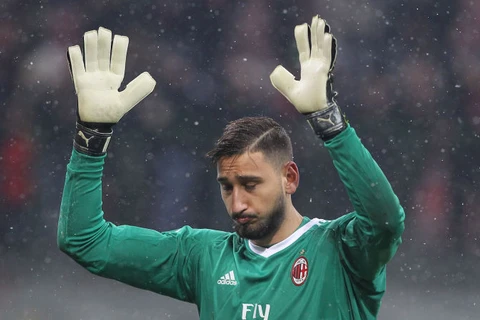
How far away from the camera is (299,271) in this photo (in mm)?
3168

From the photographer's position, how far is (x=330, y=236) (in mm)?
3186

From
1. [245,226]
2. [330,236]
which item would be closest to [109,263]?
[245,226]

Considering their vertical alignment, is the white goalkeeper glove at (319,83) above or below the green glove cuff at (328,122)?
above

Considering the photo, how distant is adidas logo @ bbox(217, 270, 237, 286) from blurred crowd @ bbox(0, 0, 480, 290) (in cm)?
454

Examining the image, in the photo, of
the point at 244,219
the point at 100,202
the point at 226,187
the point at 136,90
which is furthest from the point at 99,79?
the point at 244,219

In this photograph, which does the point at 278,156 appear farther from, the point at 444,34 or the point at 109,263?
the point at 444,34

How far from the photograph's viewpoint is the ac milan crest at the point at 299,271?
315 centimetres

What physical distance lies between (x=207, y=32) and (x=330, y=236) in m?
5.33

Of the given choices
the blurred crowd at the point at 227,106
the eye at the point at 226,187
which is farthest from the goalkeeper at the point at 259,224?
the blurred crowd at the point at 227,106

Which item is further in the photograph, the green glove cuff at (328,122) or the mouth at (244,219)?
the mouth at (244,219)

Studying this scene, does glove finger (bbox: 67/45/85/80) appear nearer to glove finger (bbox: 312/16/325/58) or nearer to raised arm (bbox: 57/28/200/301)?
raised arm (bbox: 57/28/200/301)

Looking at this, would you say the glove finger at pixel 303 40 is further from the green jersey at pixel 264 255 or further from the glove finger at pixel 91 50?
the glove finger at pixel 91 50

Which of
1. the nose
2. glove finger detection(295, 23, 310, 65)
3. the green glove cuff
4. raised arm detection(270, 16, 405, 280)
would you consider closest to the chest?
raised arm detection(270, 16, 405, 280)

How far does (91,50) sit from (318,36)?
2.60 ft
